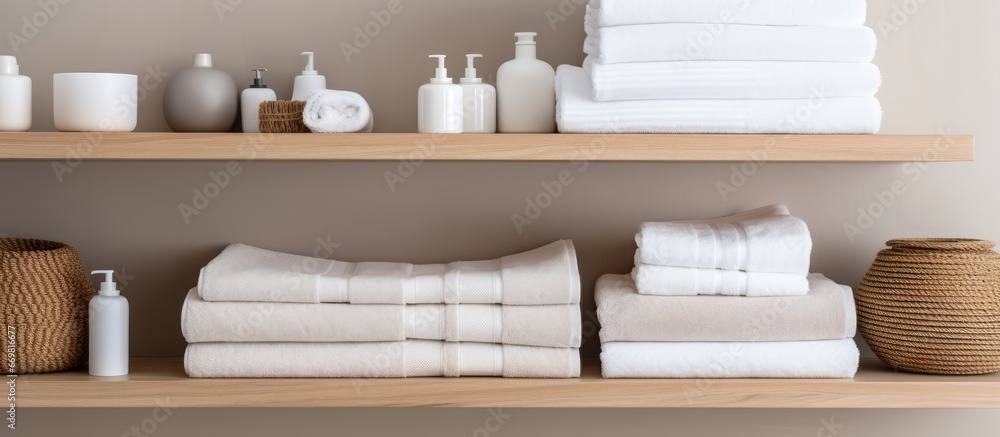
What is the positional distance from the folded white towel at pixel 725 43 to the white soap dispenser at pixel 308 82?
1.20 ft

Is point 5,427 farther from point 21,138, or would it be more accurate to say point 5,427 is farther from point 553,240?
point 553,240

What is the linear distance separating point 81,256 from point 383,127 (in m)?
0.44

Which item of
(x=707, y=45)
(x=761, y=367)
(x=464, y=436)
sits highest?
(x=707, y=45)

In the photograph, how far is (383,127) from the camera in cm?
116

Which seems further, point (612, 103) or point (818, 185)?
point (818, 185)

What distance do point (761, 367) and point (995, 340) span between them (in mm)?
270

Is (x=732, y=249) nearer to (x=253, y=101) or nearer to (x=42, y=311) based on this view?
(x=253, y=101)

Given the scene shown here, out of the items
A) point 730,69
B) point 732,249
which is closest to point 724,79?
point 730,69

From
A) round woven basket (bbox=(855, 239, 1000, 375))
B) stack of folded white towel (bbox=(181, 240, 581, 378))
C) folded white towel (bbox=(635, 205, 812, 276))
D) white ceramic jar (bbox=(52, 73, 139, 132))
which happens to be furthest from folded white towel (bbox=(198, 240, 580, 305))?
round woven basket (bbox=(855, 239, 1000, 375))

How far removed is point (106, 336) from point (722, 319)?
2.32 ft

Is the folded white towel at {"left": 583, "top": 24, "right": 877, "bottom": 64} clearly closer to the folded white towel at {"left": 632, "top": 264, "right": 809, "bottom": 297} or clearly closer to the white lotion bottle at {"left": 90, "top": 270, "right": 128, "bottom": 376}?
the folded white towel at {"left": 632, "top": 264, "right": 809, "bottom": 297}

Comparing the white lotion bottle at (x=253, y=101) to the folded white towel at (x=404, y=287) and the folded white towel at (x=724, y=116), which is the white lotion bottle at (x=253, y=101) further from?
A: the folded white towel at (x=724, y=116)

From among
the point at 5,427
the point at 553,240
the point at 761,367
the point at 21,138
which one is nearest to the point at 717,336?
the point at 761,367

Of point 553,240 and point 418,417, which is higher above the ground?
point 553,240
